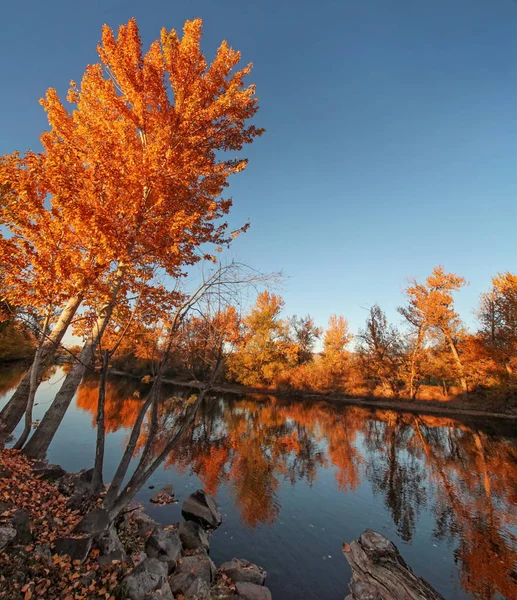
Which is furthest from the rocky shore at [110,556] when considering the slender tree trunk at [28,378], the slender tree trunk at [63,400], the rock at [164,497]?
the rock at [164,497]

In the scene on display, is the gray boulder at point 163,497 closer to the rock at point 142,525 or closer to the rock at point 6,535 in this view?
the rock at point 142,525

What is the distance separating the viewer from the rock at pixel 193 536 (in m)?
6.67

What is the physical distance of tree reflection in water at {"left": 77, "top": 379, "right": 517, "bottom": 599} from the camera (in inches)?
306

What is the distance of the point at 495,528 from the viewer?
26.9 feet

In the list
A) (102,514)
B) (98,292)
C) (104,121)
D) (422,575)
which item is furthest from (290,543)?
(104,121)

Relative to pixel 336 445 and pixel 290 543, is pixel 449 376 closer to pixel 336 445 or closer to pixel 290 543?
pixel 336 445

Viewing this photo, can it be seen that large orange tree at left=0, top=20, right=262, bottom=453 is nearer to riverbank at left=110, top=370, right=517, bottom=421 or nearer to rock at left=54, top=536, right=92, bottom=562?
rock at left=54, top=536, right=92, bottom=562

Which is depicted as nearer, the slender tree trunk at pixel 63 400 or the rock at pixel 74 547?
the rock at pixel 74 547

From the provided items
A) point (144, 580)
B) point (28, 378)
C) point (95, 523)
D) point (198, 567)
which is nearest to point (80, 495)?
point (95, 523)

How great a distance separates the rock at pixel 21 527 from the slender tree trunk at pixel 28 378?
429 cm

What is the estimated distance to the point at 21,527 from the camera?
4.22m

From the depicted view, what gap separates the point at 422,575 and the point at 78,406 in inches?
950

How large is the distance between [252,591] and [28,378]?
837 centimetres

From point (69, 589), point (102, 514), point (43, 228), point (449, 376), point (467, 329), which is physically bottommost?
point (69, 589)
